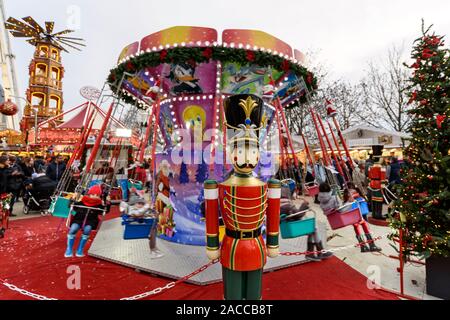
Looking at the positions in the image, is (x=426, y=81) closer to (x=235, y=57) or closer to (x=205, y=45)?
(x=235, y=57)

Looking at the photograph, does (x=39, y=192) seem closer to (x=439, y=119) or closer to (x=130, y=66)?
(x=130, y=66)

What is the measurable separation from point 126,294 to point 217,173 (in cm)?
269

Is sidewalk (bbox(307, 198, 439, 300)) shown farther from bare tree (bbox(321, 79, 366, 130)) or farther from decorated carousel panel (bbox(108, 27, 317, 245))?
bare tree (bbox(321, 79, 366, 130))

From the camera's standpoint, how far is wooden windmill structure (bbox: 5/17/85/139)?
79.0 ft

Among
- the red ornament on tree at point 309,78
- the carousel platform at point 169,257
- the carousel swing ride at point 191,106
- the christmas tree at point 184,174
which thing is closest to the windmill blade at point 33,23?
the carousel swing ride at point 191,106

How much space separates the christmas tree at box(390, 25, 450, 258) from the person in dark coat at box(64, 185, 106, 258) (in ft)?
15.8

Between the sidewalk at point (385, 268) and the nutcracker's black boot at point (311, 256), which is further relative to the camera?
the nutcracker's black boot at point (311, 256)

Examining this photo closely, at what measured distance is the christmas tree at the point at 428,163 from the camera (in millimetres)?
3326

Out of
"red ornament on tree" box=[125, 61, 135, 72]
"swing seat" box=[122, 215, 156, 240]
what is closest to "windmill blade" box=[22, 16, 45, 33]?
"red ornament on tree" box=[125, 61, 135, 72]

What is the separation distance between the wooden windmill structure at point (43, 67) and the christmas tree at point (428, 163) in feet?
91.9

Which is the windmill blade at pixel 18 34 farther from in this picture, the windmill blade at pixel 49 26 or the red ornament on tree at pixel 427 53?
the red ornament on tree at pixel 427 53

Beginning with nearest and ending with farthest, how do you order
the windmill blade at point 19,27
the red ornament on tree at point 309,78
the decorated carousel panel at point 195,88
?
the decorated carousel panel at point 195,88 < the red ornament on tree at point 309,78 < the windmill blade at point 19,27

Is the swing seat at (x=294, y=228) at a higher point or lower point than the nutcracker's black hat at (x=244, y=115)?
lower
